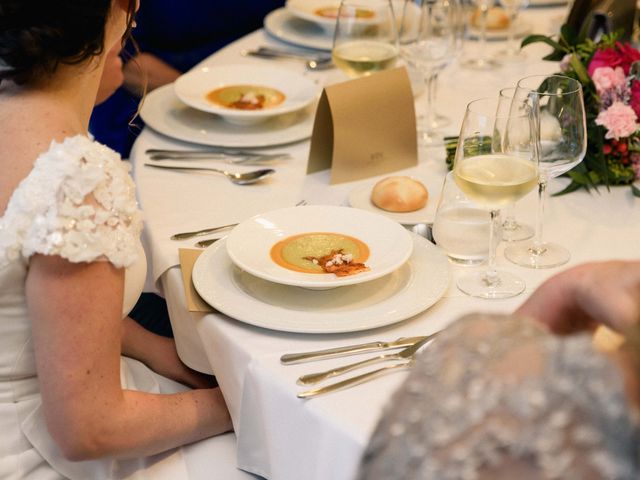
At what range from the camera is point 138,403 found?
50.7 inches

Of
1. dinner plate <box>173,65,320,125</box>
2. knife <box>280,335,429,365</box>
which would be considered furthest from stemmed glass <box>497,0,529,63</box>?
knife <box>280,335,429,365</box>

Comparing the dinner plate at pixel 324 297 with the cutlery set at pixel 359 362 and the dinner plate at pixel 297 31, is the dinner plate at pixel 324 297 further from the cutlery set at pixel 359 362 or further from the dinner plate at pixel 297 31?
the dinner plate at pixel 297 31

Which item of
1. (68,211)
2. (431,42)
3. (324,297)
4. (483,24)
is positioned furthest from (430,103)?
(68,211)

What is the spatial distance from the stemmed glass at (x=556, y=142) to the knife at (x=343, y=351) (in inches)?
13.5

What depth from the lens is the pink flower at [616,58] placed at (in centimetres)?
166

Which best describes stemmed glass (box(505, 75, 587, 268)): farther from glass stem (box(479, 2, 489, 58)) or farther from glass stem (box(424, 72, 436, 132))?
glass stem (box(479, 2, 489, 58))

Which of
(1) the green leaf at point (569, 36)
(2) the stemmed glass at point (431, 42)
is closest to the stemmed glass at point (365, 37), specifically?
(2) the stemmed glass at point (431, 42)

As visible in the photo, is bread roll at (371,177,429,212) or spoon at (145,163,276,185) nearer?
bread roll at (371,177,429,212)

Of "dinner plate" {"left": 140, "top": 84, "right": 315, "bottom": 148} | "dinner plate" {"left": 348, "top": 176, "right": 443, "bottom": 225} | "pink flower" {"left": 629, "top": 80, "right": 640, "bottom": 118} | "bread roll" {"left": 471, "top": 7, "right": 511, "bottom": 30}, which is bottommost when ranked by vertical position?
"dinner plate" {"left": 140, "top": 84, "right": 315, "bottom": 148}

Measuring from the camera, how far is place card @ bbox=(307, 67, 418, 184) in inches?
67.0

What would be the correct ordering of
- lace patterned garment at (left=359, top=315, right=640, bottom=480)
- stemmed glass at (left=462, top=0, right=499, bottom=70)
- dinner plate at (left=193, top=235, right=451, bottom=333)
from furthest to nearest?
stemmed glass at (left=462, top=0, right=499, bottom=70), dinner plate at (left=193, top=235, right=451, bottom=333), lace patterned garment at (left=359, top=315, right=640, bottom=480)

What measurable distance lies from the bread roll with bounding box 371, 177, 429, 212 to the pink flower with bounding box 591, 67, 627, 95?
0.40 metres

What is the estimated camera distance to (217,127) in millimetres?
2006

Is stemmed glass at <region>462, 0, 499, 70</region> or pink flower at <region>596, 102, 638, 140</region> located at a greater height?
pink flower at <region>596, 102, 638, 140</region>
